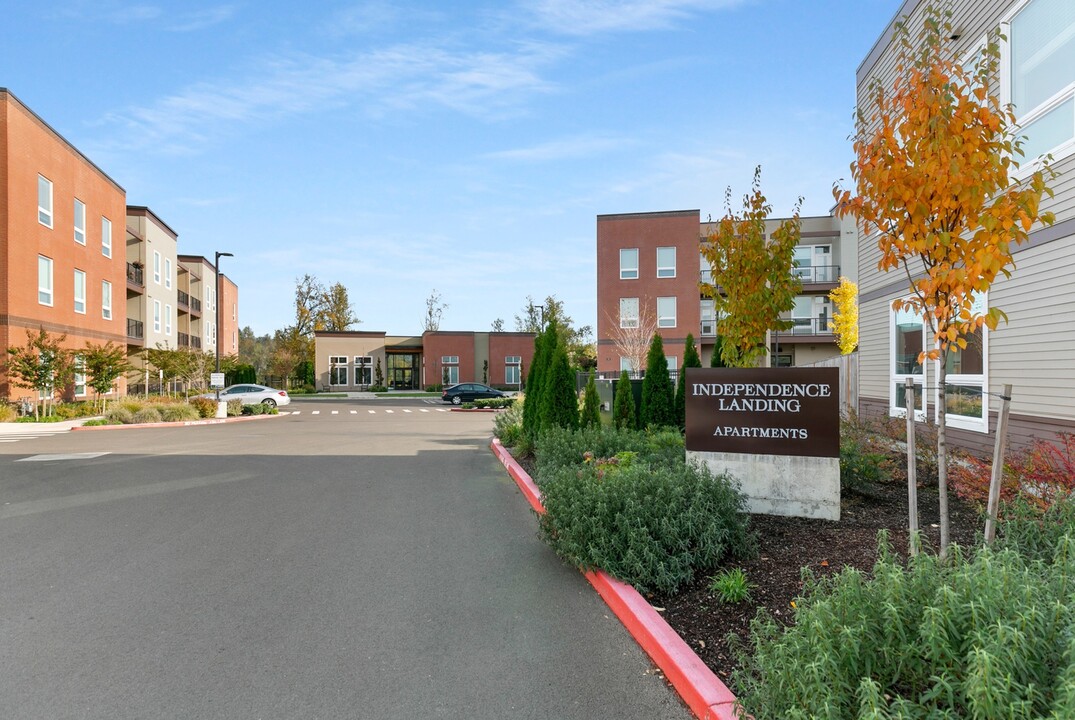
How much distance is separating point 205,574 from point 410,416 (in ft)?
78.5

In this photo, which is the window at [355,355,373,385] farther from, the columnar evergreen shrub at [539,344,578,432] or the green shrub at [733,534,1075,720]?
the green shrub at [733,534,1075,720]

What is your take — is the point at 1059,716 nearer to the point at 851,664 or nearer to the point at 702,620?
the point at 851,664

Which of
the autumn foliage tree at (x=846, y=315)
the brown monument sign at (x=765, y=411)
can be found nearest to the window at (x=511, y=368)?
the autumn foliage tree at (x=846, y=315)

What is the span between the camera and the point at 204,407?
2723cm

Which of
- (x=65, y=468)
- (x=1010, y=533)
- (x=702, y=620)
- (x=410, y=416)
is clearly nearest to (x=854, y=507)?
(x=1010, y=533)

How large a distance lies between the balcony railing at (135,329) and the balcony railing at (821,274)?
124 feet

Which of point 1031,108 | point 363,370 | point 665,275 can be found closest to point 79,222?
point 665,275

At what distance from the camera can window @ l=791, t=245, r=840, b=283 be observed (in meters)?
35.8

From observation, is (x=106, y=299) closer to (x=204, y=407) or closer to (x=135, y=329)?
(x=135, y=329)

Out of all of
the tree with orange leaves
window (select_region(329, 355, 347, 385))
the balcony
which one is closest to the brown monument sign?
the tree with orange leaves

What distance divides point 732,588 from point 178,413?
85.7 feet

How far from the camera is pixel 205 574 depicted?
5746mm

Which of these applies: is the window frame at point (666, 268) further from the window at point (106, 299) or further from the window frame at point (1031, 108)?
the window at point (106, 299)

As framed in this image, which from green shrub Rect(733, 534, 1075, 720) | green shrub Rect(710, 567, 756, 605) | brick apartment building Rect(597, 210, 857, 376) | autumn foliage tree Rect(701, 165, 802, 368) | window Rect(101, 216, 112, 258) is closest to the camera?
green shrub Rect(733, 534, 1075, 720)
